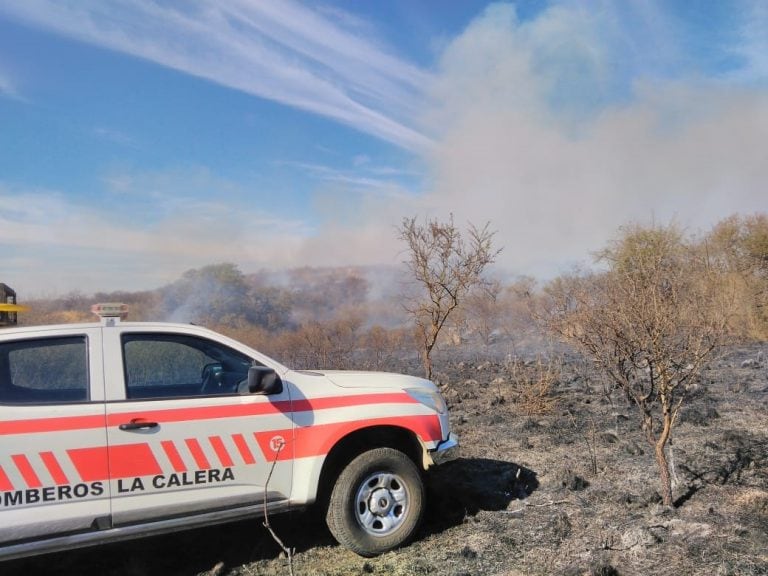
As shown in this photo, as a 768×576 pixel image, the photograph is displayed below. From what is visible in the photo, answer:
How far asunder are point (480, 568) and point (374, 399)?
4.54 ft

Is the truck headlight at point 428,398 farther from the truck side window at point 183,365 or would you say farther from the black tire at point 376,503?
the truck side window at point 183,365

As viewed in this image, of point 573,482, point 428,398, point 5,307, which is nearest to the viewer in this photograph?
point 5,307

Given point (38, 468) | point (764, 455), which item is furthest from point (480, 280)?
point (38, 468)

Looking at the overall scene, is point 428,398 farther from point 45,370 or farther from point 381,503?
point 45,370

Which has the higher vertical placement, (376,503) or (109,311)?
(109,311)

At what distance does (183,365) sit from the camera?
4.46 meters

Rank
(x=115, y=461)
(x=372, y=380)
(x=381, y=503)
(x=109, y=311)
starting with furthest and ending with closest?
(x=372, y=380), (x=381, y=503), (x=109, y=311), (x=115, y=461)

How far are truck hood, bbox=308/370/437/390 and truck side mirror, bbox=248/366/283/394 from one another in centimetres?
63

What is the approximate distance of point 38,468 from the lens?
3648mm

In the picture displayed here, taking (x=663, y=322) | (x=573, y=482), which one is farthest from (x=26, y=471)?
(x=663, y=322)

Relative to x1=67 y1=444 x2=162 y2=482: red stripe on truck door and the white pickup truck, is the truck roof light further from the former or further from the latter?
x1=67 y1=444 x2=162 y2=482: red stripe on truck door

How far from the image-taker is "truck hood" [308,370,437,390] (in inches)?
184

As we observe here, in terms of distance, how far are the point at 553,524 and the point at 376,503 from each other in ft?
4.96

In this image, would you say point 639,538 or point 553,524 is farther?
point 553,524
